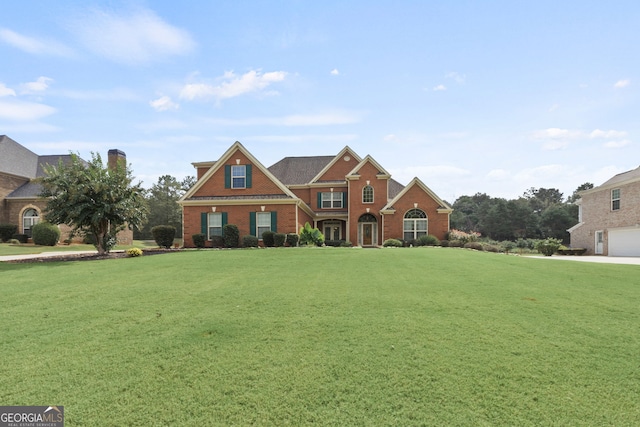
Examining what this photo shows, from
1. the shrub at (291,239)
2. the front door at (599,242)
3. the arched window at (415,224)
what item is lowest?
the front door at (599,242)

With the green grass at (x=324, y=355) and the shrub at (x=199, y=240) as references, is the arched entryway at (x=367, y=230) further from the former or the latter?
the green grass at (x=324, y=355)

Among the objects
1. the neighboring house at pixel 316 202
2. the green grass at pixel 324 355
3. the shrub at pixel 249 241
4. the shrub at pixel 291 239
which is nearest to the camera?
the green grass at pixel 324 355

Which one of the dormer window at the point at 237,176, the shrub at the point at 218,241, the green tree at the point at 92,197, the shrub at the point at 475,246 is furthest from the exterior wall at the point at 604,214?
the green tree at the point at 92,197

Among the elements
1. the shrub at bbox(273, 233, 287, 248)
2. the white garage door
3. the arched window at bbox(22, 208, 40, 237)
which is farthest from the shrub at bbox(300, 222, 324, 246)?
the arched window at bbox(22, 208, 40, 237)

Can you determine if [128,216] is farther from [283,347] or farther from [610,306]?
[610,306]

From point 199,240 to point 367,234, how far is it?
13591 mm

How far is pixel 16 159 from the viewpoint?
110 feet

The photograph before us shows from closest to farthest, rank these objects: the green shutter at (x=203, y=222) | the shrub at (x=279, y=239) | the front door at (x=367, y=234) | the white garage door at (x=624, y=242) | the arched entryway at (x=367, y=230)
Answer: the shrub at (x=279, y=239) < the green shutter at (x=203, y=222) < the white garage door at (x=624, y=242) < the arched entryway at (x=367, y=230) < the front door at (x=367, y=234)

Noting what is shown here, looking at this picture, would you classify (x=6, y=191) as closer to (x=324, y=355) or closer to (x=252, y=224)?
(x=252, y=224)

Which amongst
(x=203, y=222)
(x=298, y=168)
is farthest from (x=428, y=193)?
(x=203, y=222)

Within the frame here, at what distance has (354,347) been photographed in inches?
176

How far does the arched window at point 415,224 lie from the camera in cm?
2664

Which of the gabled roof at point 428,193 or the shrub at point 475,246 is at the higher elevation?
the gabled roof at point 428,193

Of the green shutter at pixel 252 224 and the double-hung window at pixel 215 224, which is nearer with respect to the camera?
the green shutter at pixel 252 224
